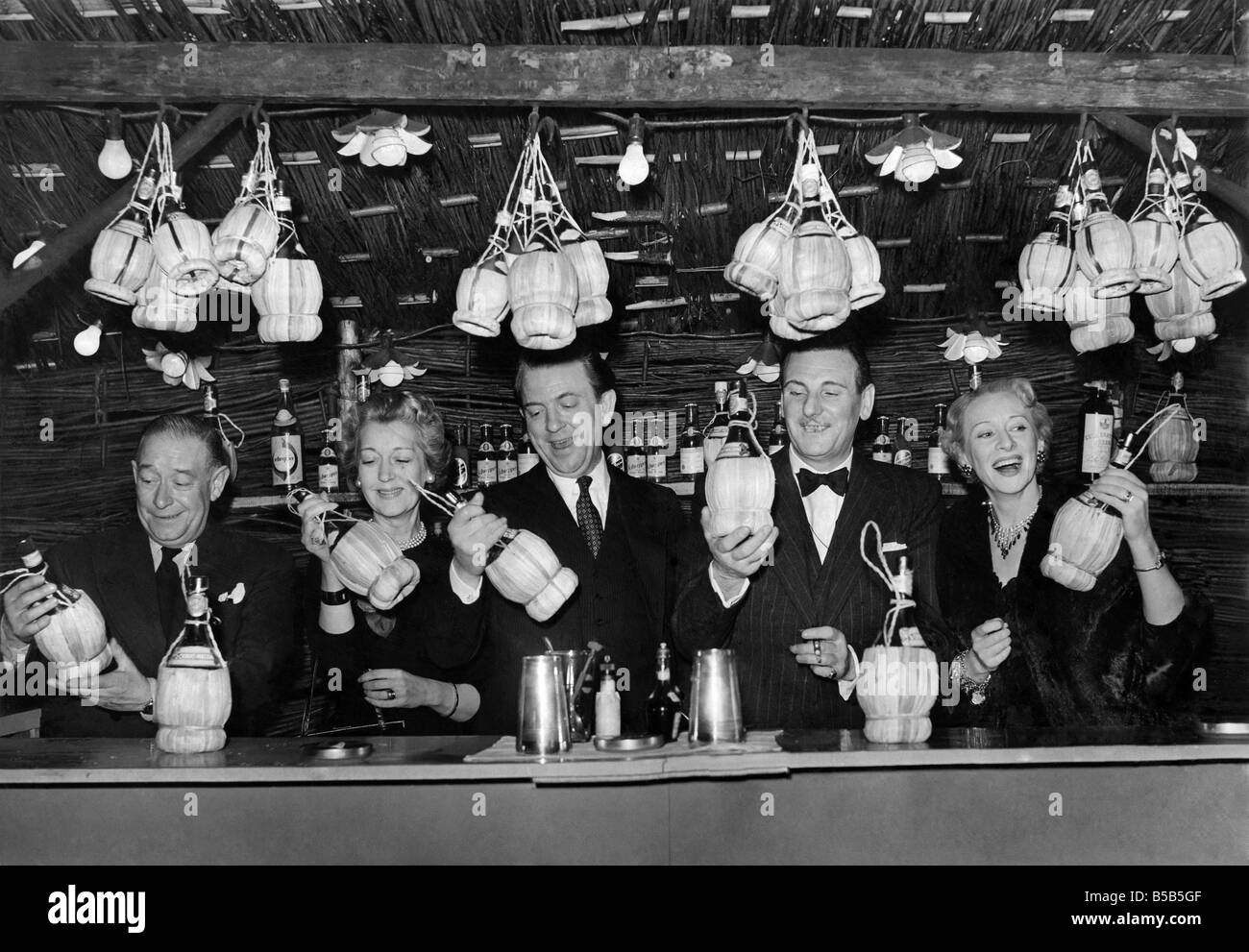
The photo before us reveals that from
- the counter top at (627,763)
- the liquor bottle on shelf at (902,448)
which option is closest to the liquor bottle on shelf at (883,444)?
the liquor bottle on shelf at (902,448)

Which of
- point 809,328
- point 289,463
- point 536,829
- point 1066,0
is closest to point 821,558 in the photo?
point 809,328

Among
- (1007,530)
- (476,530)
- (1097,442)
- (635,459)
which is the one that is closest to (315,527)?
(476,530)

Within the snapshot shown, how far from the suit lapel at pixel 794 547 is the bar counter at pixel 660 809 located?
0.92m

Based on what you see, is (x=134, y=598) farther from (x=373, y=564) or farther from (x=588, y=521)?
(x=588, y=521)

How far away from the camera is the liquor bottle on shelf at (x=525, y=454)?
4770 mm

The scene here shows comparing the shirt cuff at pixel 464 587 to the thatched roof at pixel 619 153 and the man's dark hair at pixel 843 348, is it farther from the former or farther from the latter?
the thatched roof at pixel 619 153

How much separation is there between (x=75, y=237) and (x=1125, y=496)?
3.10 meters

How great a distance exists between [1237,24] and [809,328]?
146cm

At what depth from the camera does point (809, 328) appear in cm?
334

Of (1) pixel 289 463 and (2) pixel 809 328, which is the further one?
(1) pixel 289 463

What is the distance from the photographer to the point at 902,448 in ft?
16.3

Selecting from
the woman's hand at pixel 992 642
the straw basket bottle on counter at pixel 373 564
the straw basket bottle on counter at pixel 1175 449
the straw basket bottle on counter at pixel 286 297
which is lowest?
the woman's hand at pixel 992 642

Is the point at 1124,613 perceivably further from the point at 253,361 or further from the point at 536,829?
the point at 253,361

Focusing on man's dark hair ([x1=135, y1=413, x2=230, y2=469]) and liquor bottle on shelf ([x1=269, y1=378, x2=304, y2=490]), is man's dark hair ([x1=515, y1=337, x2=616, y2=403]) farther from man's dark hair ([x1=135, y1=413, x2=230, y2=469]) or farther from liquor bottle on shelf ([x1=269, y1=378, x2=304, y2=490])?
liquor bottle on shelf ([x1=269, y1=378, x2=304, y2=490])
